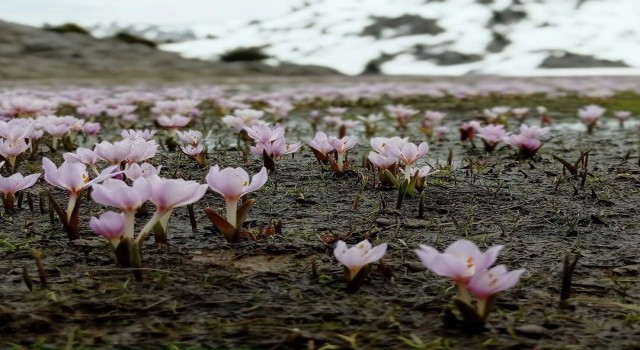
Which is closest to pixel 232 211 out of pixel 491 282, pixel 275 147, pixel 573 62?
pixel 491 282

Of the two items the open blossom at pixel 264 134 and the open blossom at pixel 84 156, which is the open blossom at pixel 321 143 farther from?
the open blossom at pixel 84 156

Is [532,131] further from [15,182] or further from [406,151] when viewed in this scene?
[15,182]

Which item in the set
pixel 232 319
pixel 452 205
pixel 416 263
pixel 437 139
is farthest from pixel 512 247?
pixel 437 139

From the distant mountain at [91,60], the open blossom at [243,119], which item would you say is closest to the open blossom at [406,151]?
the open blossom at [243,119]

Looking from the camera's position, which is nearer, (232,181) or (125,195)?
(125,195)

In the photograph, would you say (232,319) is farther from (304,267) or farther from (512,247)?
(512,247)

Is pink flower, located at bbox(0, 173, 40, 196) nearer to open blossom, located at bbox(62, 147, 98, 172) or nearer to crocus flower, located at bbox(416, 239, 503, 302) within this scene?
open blossom, located at bbox(62, 147, 98, 172)
